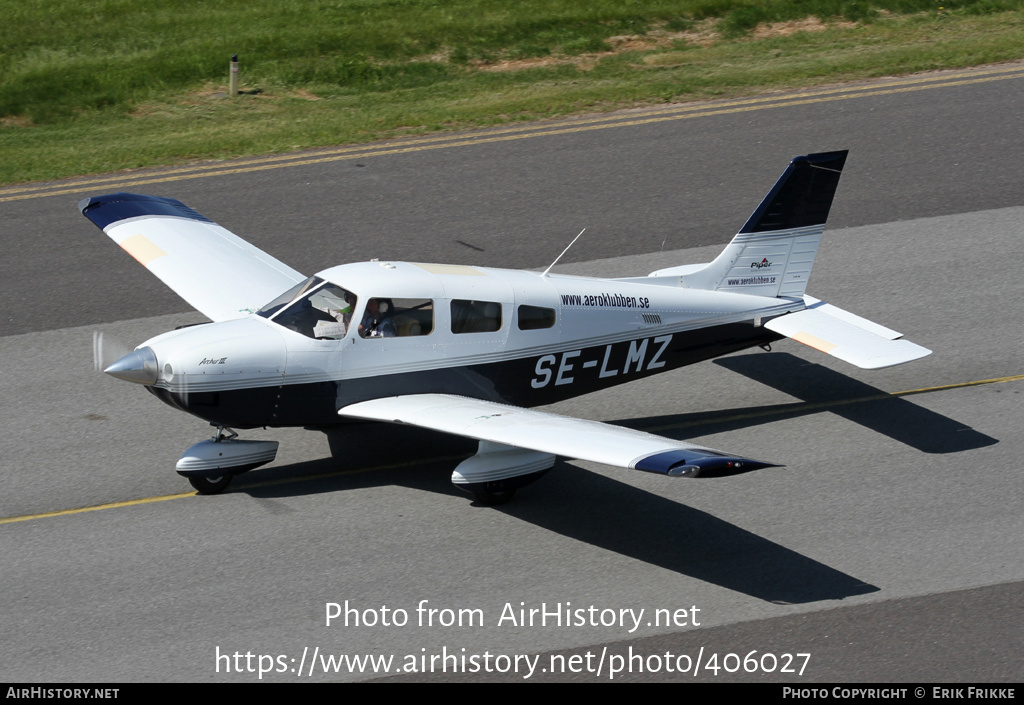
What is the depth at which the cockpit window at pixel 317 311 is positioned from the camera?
11.2 meters

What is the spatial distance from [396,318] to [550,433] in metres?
2.08

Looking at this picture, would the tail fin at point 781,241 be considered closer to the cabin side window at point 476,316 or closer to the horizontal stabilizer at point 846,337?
the horizontal stabilizer at point 846,337

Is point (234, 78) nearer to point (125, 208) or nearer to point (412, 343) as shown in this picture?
point (125, 208)

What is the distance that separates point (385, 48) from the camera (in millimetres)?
24500

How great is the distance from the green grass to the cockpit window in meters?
9.69

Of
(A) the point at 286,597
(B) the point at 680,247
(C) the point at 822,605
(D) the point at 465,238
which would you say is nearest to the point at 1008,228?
(B) the point at 680,247

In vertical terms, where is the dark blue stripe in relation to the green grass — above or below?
below

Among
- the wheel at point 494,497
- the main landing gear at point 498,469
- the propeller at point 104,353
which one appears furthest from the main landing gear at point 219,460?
the wheel at point 494,497

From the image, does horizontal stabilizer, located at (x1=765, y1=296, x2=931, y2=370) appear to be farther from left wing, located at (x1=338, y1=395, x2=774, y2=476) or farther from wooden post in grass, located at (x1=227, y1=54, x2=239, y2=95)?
wooden post in grass, located at (x1=227, y1=54, x2=239, y2=95)

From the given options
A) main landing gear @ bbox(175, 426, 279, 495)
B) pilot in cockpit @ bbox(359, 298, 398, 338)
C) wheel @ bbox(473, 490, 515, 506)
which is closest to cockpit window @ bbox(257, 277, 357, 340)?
pilot in cockpit @ bbox(359, 298, 398, 338)

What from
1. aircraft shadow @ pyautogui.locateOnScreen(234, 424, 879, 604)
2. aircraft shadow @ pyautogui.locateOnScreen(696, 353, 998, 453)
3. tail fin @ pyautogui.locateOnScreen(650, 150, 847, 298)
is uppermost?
tail fin @ pyautogui.locateOnScreen(650, 150, 847, 298)

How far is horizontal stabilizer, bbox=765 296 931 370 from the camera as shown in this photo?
470 inches

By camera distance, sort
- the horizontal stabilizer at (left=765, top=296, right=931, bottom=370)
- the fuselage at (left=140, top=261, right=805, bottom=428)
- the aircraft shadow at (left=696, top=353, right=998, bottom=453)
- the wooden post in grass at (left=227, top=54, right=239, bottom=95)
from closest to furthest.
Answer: the fuselage at (left=140, top=261, right=805, bottom=428), the horizontal stabilizer at (left=765, top=296, right=931, bottom=370), the aircraft shadow at (left=696, top=353, right=998, bottom=453), the wooden post in grass at (left=227, top=54, right=239, bottom=95)

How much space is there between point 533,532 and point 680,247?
23.9ft
